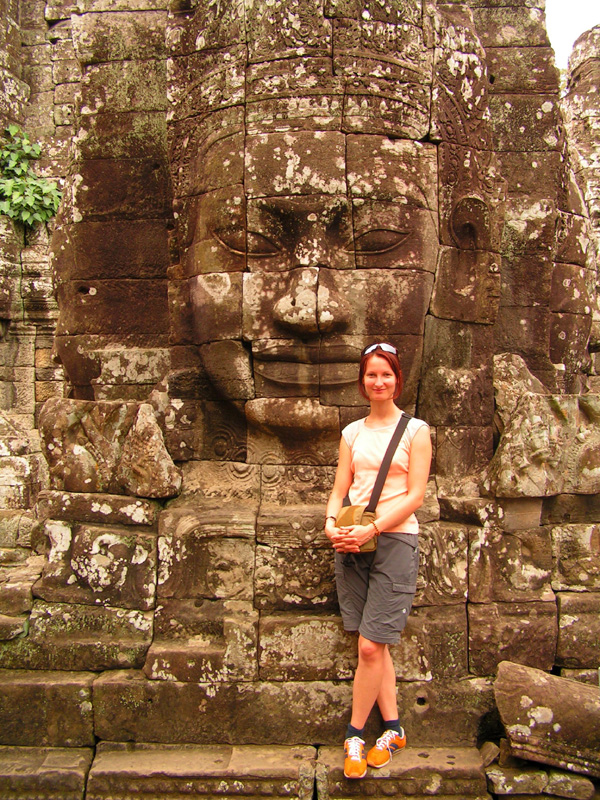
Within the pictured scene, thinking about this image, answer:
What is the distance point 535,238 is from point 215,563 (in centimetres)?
269

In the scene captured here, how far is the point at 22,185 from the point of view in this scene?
841 cm

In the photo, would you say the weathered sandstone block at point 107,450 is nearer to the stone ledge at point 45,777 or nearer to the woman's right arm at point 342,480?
the woman's right arm at point 342,480

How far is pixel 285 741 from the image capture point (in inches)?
127

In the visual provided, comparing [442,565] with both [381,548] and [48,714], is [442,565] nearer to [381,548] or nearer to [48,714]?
[381,548]

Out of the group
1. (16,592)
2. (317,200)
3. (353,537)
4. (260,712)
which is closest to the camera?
(353,537)

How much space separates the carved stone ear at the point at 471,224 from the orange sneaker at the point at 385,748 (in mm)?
2545

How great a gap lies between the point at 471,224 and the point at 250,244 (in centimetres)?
126

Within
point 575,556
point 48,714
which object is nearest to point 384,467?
point 575,556

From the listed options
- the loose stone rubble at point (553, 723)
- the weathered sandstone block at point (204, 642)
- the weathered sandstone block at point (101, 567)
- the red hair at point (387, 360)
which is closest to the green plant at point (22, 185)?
the weathered sandstone block at point (101, 567)

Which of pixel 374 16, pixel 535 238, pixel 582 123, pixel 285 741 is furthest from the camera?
pixel 582 123

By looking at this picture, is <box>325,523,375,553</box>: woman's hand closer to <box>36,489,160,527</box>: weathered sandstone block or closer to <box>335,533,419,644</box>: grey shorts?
<box>335,533,419,644</box>: grey shorts

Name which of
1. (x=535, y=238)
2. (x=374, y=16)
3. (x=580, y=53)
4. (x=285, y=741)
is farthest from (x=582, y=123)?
(x=285, y=741)

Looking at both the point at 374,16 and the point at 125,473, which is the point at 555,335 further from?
the point at 125,473

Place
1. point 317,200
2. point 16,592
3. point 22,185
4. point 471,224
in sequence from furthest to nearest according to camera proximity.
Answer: point 22,185, point 471,224, point 16,592, point 317,200
